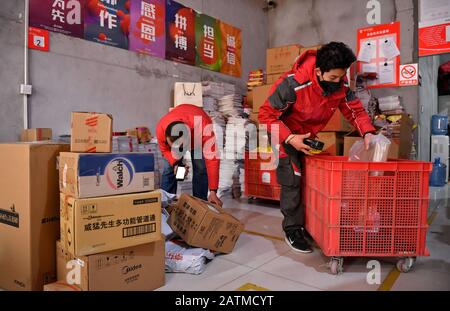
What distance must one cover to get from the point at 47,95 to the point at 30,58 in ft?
1.17

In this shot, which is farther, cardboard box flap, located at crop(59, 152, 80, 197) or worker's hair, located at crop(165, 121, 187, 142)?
worker's hair, located at crop(165, 121, 187, 142)

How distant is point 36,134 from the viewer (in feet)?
8.79

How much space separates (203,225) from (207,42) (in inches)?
137

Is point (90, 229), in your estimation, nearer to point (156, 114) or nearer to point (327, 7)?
point (156, 114)

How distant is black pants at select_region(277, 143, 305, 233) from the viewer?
2111 mm

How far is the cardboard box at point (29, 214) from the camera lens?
58.2 inches

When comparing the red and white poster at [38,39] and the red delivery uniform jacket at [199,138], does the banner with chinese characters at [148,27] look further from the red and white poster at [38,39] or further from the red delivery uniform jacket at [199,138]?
the red delivery uniform jacket at [199,138]

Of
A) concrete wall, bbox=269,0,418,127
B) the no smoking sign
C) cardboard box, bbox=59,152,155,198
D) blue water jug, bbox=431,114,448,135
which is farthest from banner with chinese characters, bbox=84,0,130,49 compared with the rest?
blue water jug, bbox=431,114,448,135

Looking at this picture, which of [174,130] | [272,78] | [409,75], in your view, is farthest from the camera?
[409,75]

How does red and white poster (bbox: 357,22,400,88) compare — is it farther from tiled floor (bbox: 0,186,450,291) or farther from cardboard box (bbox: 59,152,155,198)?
cardboard box (bbox: 59,152,155,198)

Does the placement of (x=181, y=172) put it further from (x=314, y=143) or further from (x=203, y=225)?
(x=314, y=143)

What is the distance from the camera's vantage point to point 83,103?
3.27 m

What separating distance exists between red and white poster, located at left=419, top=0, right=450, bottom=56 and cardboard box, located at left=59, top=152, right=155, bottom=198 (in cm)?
450

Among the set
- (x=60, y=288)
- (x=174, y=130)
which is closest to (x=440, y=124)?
(x=174, y=130)
